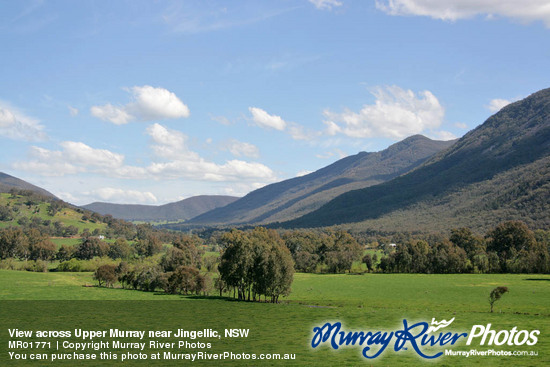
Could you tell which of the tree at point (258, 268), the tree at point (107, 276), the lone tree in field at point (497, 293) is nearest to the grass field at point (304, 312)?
the lone tree in field at point (497, 293)

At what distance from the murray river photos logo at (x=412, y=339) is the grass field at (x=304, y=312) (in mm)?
1176

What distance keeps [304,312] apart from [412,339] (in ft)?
87.1

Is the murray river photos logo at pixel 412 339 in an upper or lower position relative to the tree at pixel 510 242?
lower

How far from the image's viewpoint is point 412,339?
152 ft

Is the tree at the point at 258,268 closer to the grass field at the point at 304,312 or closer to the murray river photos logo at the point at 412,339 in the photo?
the grass field at the point at 304,312

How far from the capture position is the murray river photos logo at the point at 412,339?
43.3 metres

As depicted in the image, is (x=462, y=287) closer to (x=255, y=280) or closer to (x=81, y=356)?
(x=255, y=280)

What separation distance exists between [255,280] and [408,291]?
39.6 meters

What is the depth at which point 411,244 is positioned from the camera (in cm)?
15925

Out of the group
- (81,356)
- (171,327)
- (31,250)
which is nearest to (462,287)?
(171,327)

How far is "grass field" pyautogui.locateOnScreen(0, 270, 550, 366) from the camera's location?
4128 centimetres

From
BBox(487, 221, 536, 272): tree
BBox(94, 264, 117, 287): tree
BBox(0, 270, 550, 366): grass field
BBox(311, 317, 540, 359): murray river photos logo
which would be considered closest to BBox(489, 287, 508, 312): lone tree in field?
BBox(0, 270, 550, 366): grass field

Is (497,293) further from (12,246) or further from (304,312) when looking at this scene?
(12,246)

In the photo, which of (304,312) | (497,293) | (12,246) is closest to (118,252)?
(12,246)
